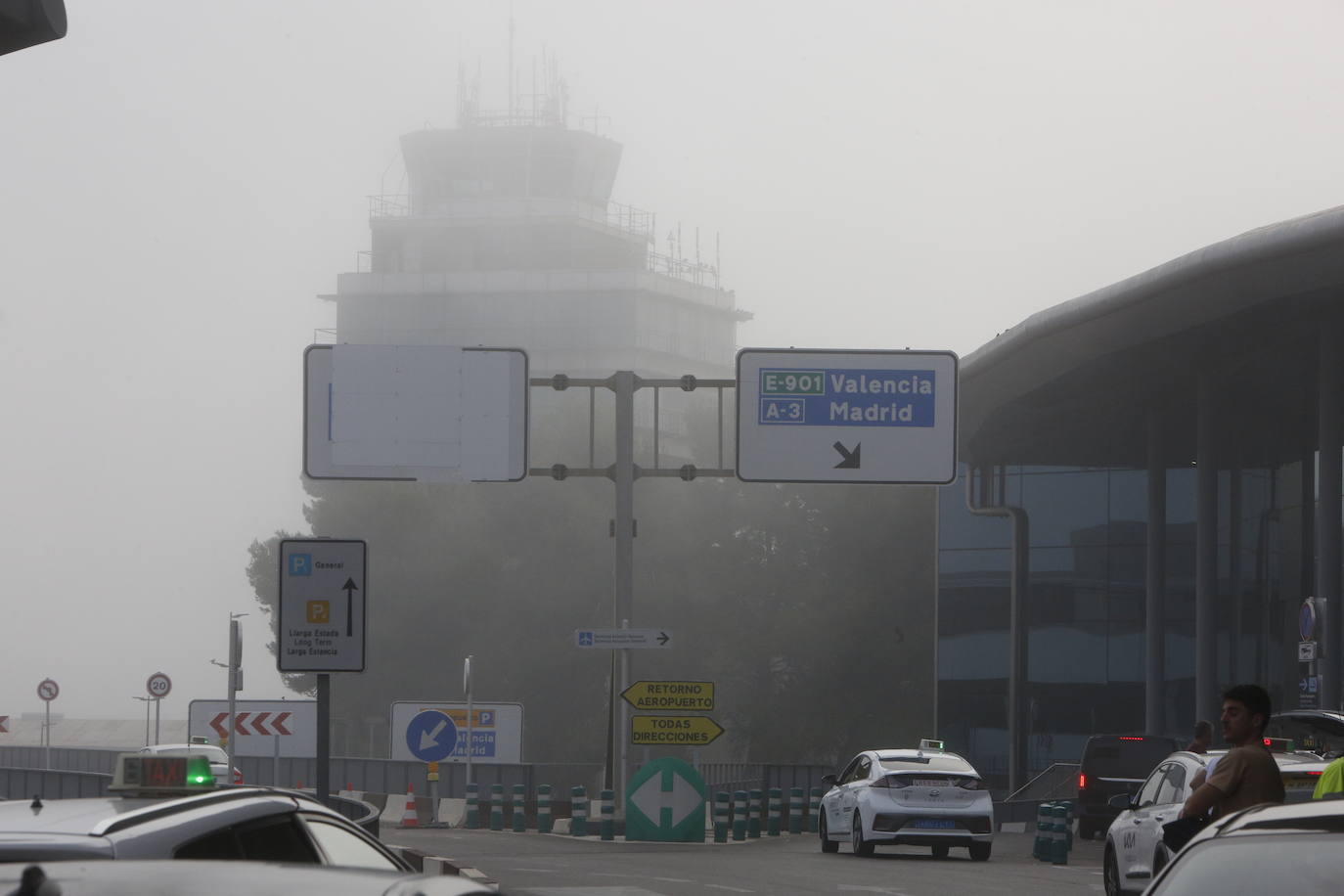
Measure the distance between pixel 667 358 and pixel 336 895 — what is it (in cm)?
15171

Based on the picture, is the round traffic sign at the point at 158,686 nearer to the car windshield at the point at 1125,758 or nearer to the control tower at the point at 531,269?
the car windshield at the point at 1125,758

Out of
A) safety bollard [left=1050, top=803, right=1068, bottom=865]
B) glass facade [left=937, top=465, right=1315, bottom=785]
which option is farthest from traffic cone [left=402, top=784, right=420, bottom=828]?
glass facade [left=937, top=465, right=1315, bottom=785]

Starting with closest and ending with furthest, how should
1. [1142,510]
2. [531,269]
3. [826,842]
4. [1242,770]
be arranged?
[1242,770] → [826,842] → [1142,510] → [531,269]

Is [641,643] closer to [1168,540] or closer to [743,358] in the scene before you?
[743,358]

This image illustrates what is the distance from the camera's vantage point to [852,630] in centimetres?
6475

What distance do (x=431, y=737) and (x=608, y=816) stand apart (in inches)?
188

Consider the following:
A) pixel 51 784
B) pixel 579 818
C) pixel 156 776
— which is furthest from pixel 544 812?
pixel 156 776

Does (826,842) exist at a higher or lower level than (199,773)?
lower

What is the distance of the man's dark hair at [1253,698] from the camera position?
1041 cm

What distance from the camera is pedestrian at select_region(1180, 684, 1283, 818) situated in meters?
10.3

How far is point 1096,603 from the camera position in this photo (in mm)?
52000

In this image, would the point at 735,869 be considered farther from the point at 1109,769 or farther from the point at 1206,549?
the point at 1206,549

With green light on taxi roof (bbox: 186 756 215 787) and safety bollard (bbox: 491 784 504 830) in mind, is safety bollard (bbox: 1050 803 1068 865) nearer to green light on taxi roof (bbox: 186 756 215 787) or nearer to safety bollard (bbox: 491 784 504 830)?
safety bollard (bbox: 491 784 504 830)

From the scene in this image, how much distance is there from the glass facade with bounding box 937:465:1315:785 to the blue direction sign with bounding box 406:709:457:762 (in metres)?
20.3
